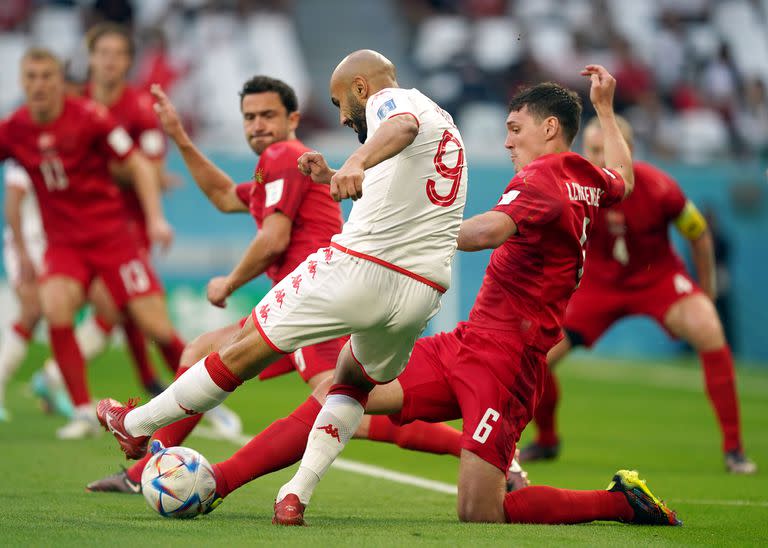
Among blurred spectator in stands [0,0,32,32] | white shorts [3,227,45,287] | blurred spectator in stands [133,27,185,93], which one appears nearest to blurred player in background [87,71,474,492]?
Answer: white shorts [3,227,45,287]

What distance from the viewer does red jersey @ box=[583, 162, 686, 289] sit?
8242 mm

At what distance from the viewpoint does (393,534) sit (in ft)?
16.8

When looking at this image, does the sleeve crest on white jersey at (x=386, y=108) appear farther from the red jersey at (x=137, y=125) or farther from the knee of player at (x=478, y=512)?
the red jersey at (x=137, y=125)

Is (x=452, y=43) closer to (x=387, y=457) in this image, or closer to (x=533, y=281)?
(x=387, y=457)

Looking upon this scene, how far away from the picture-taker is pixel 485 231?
514cm

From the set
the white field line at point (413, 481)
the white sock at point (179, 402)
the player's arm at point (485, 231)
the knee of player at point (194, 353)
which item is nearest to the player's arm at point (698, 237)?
the white field line at point (413, 481)

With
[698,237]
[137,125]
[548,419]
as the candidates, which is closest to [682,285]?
[698,237]

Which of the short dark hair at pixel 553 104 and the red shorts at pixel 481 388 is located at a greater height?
the short dark hair at pixel 553 104

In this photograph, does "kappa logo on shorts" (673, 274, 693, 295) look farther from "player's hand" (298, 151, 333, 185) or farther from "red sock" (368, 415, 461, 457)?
"player's hand" (298, 151, 333, 185)

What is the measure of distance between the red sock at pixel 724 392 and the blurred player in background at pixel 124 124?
14.7 ft

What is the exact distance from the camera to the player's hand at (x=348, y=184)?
4445 mm

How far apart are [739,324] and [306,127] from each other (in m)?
6.89

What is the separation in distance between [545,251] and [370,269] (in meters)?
1.03

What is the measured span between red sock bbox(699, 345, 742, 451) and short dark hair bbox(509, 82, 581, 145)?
3.02m
